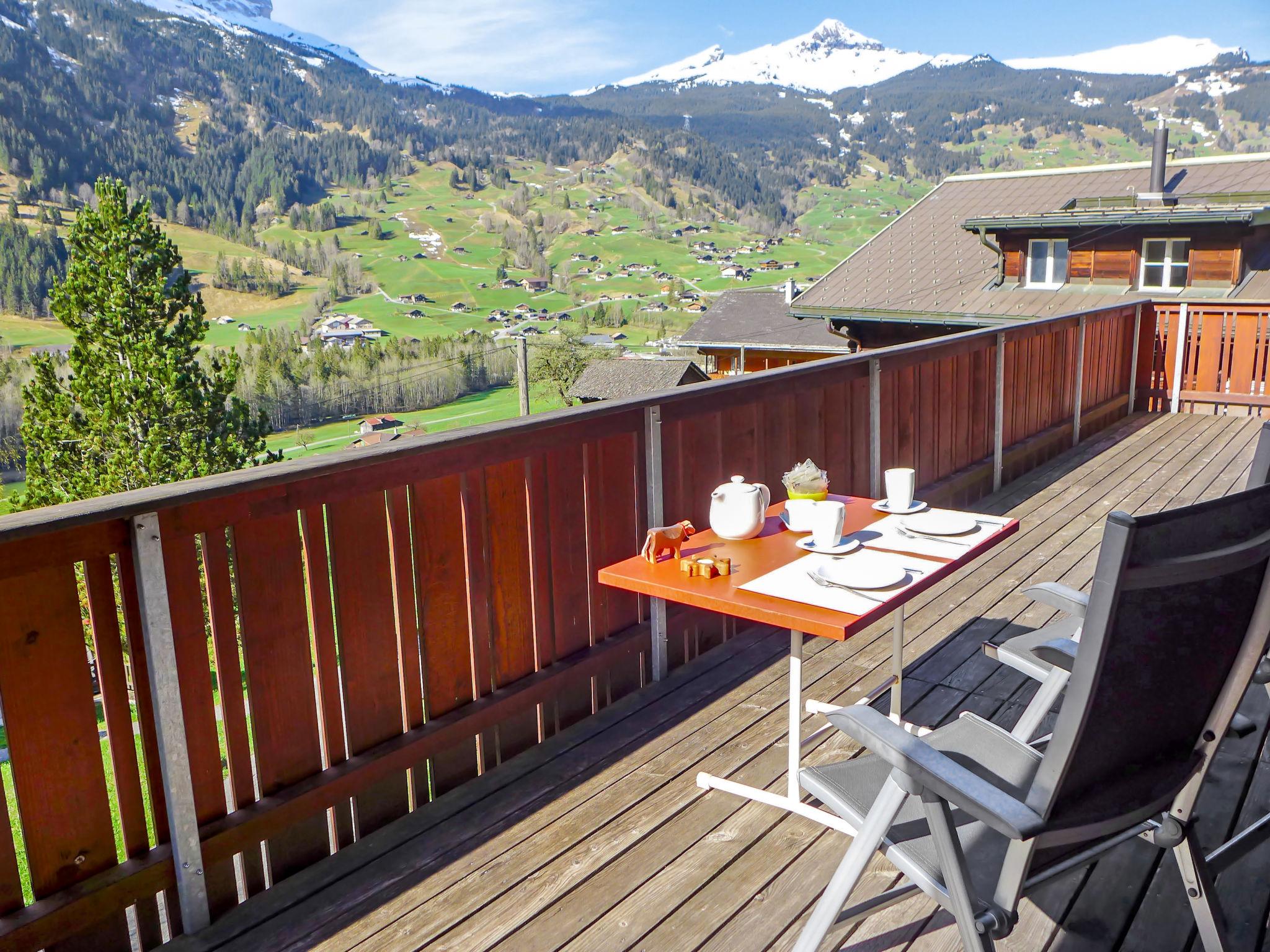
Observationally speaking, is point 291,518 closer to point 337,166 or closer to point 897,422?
point 897,422

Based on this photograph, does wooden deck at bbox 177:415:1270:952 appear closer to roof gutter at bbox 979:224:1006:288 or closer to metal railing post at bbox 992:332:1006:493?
metal railing post at bbox 992:332:1006:493

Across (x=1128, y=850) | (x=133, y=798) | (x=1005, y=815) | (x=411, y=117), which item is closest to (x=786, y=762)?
(x=1128, y=850)

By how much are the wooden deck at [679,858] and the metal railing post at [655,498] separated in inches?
4.2

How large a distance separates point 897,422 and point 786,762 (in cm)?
248

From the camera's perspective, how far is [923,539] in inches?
106

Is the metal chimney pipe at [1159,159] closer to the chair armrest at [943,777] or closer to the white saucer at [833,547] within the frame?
the white saucer at [833,547]

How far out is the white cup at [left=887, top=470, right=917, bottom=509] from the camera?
9.53 feet

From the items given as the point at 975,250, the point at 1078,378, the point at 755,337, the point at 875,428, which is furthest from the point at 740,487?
the point at 755,337

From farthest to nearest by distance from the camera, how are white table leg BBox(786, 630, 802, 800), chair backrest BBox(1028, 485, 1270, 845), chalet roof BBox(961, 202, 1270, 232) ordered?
chalet roof BBox(961, 202, 1270, 232) → white table leg BBox(786, 630, 802, 800) → chair backrest BBox(1028, 485, 1270, 845)

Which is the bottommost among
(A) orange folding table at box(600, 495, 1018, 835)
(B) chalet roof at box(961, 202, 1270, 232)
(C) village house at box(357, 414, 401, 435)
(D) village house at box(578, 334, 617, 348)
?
(C) village house at box(357, 414, 401, 435)

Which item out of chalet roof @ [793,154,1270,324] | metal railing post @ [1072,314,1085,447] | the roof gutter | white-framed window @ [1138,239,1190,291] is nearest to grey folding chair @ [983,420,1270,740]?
metal railing post @ [1072,314,1085,447]

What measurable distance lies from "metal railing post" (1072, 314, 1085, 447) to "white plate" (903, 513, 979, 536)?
512 cm

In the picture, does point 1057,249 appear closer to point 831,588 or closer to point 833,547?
point 833,547

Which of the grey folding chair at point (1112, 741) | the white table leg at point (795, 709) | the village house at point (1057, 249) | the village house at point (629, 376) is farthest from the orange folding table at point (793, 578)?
the village house at point (629, 376)
